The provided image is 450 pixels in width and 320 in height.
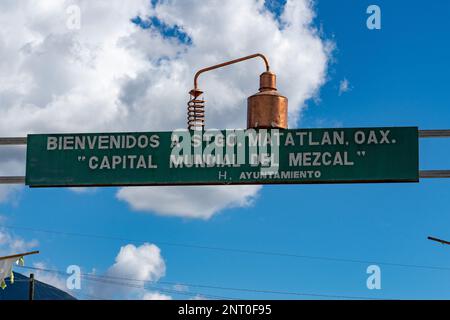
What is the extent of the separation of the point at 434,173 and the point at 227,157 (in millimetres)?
4007

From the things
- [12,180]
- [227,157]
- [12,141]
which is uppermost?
[12,141]

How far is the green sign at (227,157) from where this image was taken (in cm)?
1606

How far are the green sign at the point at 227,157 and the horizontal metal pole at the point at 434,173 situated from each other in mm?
138

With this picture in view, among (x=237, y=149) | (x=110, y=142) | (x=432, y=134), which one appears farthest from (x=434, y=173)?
(x=110, y=142)

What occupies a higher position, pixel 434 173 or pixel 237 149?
pixel 237 149

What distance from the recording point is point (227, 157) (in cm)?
1630

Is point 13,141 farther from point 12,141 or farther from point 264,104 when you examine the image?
point 264,104

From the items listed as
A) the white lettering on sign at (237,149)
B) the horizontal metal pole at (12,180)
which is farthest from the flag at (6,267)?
the white lettering on sign at (237,149)

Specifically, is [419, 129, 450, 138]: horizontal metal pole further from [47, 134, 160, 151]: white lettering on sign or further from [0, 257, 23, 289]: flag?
[0, 257, 23, 289]: flag

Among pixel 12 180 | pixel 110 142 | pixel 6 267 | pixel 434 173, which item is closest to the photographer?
pixel 434 173

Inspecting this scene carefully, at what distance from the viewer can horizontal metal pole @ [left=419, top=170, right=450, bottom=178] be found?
16031mm

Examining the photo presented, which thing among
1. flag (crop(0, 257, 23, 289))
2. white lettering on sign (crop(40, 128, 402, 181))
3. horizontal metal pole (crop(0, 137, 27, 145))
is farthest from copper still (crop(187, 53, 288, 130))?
flag (crop(0, 257, 23, 289))
